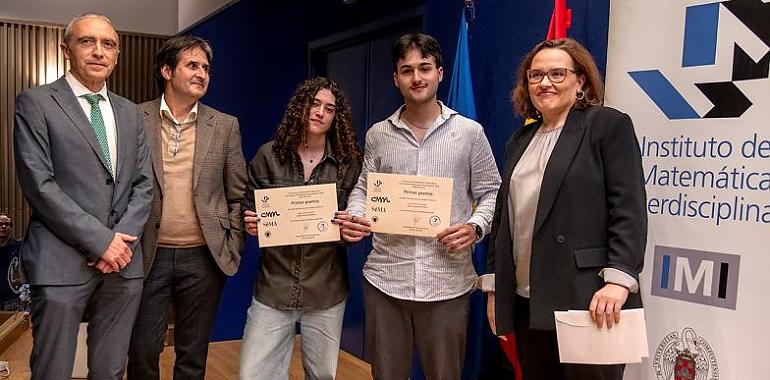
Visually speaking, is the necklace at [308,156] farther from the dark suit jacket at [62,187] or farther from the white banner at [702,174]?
the white banner at [702,174]


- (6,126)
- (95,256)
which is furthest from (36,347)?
(6,126)

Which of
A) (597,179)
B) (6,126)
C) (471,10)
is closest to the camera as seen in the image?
(597,179)

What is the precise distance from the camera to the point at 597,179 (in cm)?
163

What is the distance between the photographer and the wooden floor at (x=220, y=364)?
371 centimetres

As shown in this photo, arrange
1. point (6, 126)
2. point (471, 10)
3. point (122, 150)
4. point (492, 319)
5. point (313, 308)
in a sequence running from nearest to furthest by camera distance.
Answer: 1. point (492, 319)
2. point (122, 150)
3. point (313, 308)
4. point (471, 10)
5. point (6, 126)

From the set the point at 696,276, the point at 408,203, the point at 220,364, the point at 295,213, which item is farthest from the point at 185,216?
the point at 220,364

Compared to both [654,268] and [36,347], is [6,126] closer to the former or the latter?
[36,347]

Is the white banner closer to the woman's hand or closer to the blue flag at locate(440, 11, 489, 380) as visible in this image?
the woman's hand

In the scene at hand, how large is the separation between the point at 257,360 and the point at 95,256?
68 cm

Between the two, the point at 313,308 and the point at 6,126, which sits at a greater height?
the point at 6,126

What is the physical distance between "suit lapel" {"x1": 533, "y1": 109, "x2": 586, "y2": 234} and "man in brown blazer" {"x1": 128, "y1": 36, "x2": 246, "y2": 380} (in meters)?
1.18

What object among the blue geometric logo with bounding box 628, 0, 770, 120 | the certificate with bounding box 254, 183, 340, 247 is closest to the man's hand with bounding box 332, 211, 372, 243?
the certificate with bounding box 254, 183, 340, 247

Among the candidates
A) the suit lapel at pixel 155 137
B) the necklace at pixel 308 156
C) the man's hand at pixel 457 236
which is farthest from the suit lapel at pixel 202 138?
the man's hand at pixel 457 236

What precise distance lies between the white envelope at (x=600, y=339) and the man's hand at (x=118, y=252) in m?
1.32
